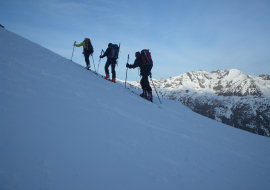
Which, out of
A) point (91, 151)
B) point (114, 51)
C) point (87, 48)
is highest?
point (87, 48)

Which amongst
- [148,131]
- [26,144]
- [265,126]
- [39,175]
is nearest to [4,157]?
[26,144]

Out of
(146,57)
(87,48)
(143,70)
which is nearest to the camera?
(146,57)

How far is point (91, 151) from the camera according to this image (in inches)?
102

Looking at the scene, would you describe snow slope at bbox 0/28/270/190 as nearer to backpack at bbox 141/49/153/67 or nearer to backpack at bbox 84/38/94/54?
backpack at bbox 141/49/153/67

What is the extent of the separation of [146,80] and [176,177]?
6.87 meters

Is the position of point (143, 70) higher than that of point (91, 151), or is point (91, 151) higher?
point (143, 70)

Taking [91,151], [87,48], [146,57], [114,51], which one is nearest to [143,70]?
[146,57]

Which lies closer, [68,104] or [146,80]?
[68,104]

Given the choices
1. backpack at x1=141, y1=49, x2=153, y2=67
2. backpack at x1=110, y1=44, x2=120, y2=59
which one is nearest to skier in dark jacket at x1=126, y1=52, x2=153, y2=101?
backpack at x1=141, y1=49, x2=153, y2=67

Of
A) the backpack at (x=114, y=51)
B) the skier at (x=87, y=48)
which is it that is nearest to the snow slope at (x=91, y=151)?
the backpack at (x=114, y=51)

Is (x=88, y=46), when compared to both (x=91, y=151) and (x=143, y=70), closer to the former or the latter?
(x=143, y=70)

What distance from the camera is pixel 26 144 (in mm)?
2182

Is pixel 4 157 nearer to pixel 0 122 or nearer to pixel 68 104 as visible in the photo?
pixel 0 122

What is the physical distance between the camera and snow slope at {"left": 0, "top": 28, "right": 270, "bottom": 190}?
2010 millimetres
